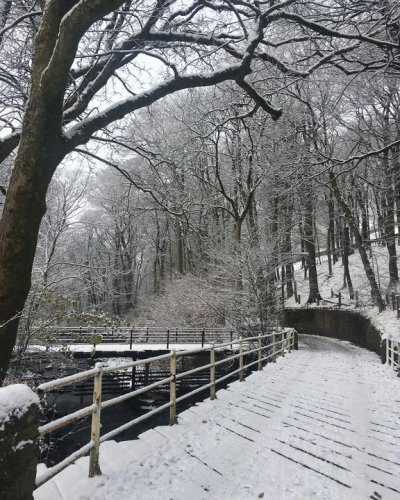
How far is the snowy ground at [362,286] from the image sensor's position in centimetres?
1947

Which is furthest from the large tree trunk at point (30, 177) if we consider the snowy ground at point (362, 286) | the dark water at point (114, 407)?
the snowy ground at point (362, 286)

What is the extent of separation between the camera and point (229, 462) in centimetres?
453

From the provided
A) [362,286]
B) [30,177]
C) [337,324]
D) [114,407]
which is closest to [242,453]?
[30,177]

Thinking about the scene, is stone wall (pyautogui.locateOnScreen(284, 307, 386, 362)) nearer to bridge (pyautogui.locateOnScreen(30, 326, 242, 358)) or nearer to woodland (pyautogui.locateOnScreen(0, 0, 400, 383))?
woodland (pyautogui.locateOnScreen(0, 0, 400, 383))

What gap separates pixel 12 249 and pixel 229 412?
449 centimetres

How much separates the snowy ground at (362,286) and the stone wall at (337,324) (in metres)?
0.64

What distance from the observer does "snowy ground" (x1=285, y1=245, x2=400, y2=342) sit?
19.5 meters

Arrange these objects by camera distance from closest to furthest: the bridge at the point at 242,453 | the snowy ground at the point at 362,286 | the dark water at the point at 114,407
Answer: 1. the bridge at the point at 242,453
2. the dark water at the point at 114,407
3. the snowy ground at the point at 362,286

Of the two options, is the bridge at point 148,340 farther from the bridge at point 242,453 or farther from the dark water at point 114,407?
the bridge at point 242,453

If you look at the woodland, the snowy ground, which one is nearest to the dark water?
the woodland

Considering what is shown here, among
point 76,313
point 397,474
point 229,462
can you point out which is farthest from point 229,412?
point 76,313

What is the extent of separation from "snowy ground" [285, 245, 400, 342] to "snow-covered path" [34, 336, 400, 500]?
11478 mm

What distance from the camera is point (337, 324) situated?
94.7ft

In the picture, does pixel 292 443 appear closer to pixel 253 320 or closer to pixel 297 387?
pixel 297 387
